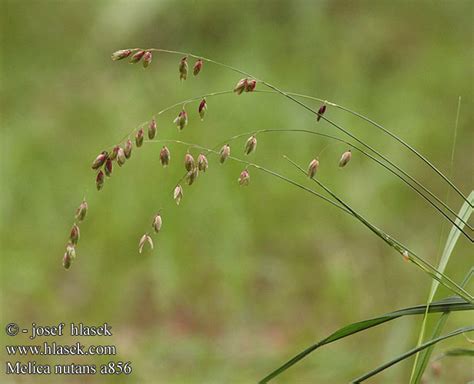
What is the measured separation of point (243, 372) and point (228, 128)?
1052mm

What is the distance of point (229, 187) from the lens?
2744 millimetres

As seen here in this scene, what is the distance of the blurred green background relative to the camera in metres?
2.32

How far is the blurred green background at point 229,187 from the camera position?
2.32 metres

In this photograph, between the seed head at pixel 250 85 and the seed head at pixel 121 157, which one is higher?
the seed head at pixel 250 85

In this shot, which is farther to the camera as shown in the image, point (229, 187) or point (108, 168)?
point (229, 187)

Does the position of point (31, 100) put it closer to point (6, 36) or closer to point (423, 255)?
point (6, 36)

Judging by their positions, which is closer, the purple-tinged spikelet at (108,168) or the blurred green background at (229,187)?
the purple-tinged spikelet at (108,168)

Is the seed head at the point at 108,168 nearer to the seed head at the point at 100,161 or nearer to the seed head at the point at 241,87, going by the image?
the seed head at the point at 100,161

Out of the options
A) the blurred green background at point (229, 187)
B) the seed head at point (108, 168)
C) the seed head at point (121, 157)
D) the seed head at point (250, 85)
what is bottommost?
the seed head at point (121, 157)

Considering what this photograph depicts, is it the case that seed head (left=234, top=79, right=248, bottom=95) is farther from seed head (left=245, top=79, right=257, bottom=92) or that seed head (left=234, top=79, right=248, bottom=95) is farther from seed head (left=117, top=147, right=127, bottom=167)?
seed head (left=117, top=147, right=127, bottom=167)

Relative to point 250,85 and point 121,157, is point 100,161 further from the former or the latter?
point 250,85

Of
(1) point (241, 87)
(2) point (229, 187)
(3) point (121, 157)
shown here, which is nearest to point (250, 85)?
(1) point (241, 87)

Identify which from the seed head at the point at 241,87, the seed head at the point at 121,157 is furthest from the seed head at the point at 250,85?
the seed head at the point at 121,157

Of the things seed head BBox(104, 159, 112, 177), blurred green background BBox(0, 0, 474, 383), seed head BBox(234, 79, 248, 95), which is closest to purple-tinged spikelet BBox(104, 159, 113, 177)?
seed head BBox(104, 159, 112, 177)
